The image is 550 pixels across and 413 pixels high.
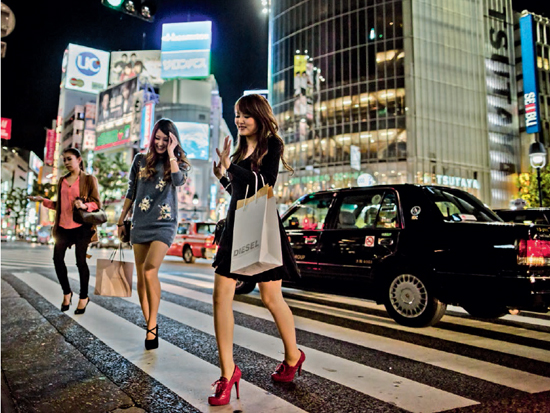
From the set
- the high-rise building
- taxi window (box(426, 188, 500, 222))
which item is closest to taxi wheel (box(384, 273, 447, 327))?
taxi window (box(426, 188, 500, 222))

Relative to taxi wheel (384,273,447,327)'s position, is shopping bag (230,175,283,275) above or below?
above

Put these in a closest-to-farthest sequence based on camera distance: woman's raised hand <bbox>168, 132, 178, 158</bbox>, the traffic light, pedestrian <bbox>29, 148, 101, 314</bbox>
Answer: woman's raised hand <bbox>168, 132, 178, 158</bbox>, pedestrian <bbox>29, 148, 101, 314</bbox>, the traffic light

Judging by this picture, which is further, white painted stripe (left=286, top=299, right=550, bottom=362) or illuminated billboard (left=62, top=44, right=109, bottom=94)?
illuminated billboard (left=62, top=44, right=109, bottom=94)

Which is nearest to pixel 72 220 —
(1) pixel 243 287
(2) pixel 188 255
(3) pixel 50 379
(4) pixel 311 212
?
(3) pixel 50 379

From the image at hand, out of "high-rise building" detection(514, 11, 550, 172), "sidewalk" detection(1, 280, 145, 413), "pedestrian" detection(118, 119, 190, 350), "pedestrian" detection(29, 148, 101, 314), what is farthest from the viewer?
"high-rise building" detection(514, 11, 550, 172)

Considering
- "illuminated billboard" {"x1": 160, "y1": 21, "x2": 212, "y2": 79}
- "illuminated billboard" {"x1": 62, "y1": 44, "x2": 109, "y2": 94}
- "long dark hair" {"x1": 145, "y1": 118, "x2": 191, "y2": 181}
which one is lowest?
"long dark hair" {"x1": 145, "y1": 118, "x2": 191, "y2": 181}

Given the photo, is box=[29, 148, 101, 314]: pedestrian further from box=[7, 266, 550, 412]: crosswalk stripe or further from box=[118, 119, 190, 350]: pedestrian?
box=[118, 119, 190, 350]: pedestrian

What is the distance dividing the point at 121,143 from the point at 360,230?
6249cm

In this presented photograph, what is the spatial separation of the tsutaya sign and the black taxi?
42.2 metres

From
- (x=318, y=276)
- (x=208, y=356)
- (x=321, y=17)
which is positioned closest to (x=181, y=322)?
(x=208, y=356)

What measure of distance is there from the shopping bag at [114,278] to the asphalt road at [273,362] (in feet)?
1.36

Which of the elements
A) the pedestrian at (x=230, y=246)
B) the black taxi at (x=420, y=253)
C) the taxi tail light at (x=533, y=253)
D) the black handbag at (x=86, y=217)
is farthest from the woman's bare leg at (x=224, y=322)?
the black handbag at (x=86, y=217)

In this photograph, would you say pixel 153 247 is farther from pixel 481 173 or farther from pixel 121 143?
pixel 121 143

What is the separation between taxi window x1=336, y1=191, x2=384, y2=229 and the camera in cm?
558
